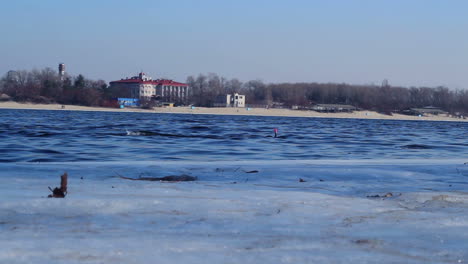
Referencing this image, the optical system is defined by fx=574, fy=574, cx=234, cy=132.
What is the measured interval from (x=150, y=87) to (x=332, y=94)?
42.7m

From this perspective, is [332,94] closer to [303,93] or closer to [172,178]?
[303,93]

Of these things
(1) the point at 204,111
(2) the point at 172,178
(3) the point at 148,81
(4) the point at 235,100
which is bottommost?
(1) the point at 204,111

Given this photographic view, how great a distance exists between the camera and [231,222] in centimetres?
344

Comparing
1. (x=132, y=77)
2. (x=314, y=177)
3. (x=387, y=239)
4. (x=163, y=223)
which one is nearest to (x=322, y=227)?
(x=387, y=239)

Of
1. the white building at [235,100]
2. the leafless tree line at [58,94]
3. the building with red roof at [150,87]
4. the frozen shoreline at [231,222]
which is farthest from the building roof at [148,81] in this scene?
the frozen shoreline at [231,222]

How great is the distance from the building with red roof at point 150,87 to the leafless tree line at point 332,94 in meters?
3.47

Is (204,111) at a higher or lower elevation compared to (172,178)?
lower

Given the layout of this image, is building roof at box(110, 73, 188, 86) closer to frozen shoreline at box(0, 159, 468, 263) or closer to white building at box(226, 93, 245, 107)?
white building at box(226, 93, 245, 107)

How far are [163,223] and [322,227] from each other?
3.06 ft

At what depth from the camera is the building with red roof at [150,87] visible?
131750mm

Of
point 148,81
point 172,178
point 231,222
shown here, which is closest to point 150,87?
point 148,81

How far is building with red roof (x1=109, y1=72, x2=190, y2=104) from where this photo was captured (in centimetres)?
13175

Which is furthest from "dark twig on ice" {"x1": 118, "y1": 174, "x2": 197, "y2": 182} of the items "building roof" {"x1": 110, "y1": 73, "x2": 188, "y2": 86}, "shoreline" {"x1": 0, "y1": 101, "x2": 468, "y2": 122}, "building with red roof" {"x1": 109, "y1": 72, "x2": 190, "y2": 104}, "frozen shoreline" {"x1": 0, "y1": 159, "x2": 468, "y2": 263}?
"building roof" {"x1": 110, "y1": 73, "x2": 188, "y2": 86}

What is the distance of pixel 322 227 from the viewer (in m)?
3.36
